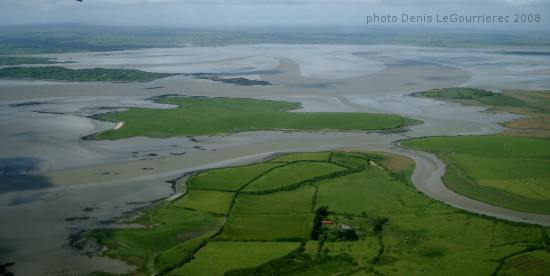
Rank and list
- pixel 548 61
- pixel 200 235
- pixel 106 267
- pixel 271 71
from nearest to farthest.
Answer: pixel 106 267, pixel 200 235, pixel 271 71, pixel 548 61

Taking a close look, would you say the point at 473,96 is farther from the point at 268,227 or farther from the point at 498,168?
the point at 268,227

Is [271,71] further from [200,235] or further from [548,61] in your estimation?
[200,235]

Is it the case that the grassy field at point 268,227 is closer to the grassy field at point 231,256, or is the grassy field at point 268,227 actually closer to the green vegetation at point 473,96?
the grassy field at point 231,256

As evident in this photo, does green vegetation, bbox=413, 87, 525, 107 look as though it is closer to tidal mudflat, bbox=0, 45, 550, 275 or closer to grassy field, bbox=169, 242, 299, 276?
tidal mudflat, bbox=0, 45, 550, 275

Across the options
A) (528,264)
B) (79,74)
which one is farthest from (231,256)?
(79,74)

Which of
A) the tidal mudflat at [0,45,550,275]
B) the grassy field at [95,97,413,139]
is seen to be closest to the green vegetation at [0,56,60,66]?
the tidal mudflat at [0,45,550,275]

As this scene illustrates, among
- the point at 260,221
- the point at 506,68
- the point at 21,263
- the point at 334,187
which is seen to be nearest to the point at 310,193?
the point at 334,187

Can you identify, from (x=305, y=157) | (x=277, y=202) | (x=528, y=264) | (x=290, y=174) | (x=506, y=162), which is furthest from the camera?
(x=305, y=157)
